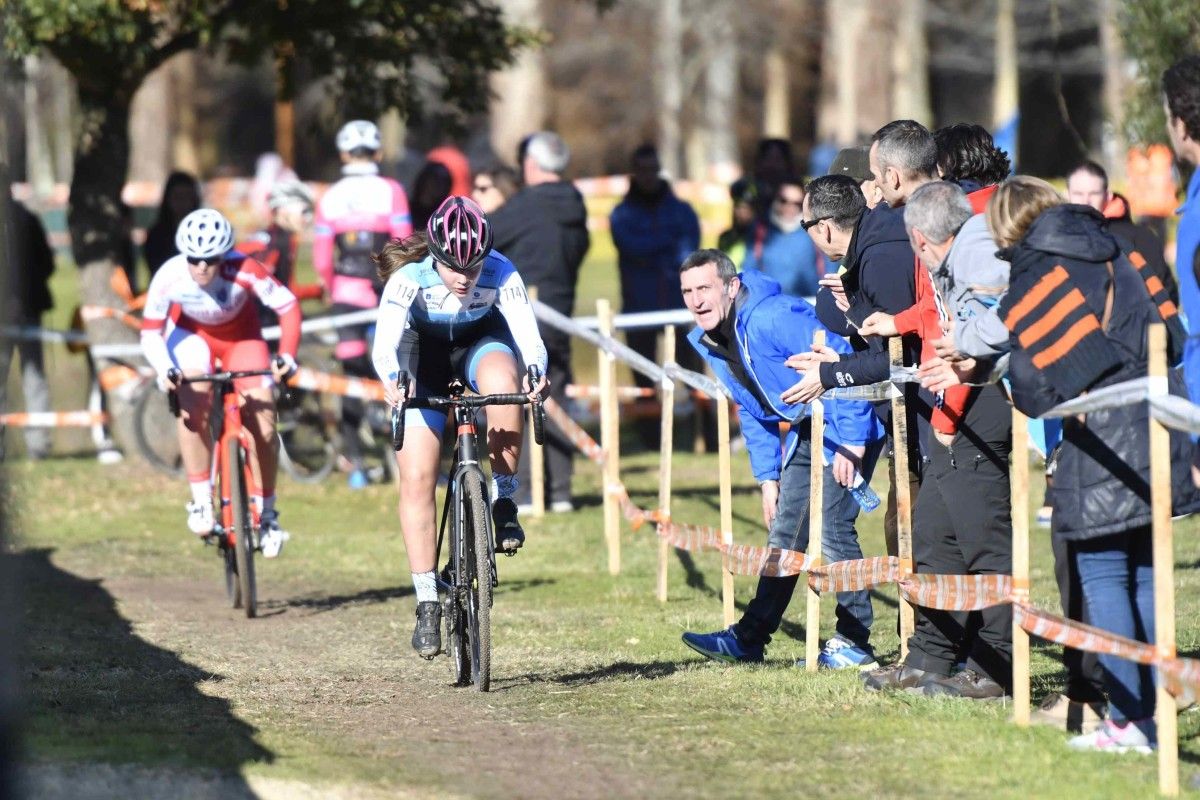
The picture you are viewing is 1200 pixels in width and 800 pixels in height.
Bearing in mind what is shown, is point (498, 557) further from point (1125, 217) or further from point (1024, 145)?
point (1024, 145)

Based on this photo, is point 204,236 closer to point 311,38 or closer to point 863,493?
point 863,493

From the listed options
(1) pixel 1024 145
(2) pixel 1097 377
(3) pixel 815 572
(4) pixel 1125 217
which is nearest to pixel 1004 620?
(3) pixel 815 572

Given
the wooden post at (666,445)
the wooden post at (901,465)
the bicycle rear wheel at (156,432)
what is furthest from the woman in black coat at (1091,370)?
the bicycle rear wheel at (156,432)

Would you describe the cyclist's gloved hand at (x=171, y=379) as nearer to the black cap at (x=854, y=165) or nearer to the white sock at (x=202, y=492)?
the white sock at (x=202, y=492)

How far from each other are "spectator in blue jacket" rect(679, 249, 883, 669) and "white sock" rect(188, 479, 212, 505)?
334 centimetres

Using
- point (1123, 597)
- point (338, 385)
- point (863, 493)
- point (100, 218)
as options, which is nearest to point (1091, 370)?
point (1123, 597)

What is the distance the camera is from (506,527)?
811 cm

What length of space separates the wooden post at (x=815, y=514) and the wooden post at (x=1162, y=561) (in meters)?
2.01

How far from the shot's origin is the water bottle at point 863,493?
26.5 ft

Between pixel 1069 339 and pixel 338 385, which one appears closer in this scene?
pixel 1069 339

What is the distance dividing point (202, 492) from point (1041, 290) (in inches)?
234

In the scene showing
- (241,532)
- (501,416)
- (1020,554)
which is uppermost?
(501,416)

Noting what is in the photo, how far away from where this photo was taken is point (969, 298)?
6.90 metres

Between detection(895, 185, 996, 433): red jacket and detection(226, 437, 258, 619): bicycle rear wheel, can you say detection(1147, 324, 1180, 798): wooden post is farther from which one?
detection(226, 437, 258, 619): bicycle rear wheel
